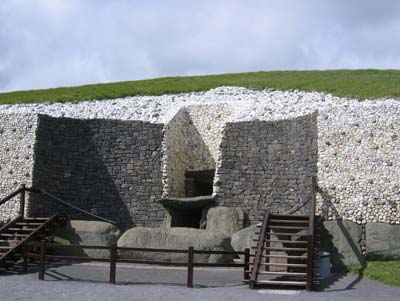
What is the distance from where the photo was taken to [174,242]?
60.5ft

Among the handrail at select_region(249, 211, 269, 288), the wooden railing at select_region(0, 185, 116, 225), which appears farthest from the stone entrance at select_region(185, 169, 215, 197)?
the handrail at select_region(249, 211, 269, 288)

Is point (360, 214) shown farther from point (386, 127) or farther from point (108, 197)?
point (108, 197)

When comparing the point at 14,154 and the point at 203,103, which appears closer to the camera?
the point at 14,154

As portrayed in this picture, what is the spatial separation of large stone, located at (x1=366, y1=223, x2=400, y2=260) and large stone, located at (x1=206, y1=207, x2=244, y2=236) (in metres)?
4.34

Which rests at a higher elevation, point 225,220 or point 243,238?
point 225,220

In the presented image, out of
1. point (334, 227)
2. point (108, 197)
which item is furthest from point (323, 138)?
point (108, 197)

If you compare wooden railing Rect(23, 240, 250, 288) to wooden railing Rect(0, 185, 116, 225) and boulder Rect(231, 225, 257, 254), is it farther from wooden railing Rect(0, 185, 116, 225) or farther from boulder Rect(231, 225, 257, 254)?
boulder Rect(231, 225, 257, 254)

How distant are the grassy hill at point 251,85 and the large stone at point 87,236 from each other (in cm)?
834

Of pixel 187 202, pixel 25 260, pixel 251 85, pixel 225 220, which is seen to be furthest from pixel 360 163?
pixel 25 260

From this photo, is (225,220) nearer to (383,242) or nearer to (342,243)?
(342,243)

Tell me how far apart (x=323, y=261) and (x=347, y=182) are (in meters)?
3.85

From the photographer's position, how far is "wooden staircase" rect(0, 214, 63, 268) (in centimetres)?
1664

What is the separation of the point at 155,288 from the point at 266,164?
8.57 m

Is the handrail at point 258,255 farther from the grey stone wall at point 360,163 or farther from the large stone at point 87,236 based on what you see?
the large stone at point 87,236
